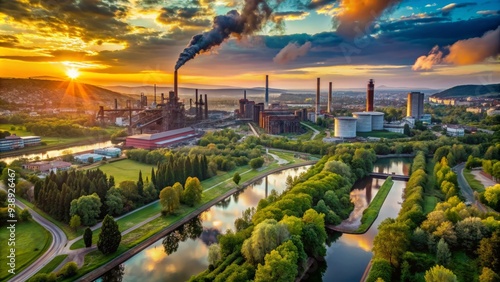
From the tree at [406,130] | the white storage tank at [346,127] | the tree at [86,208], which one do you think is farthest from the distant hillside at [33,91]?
the tree at [406,130]

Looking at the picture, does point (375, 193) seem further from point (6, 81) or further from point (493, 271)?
point (6, 81)

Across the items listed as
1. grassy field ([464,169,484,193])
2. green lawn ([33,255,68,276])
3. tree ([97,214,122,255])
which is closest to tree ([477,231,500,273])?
grassy field ([464,169,484,193])

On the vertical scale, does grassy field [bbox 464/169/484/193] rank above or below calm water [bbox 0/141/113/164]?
below

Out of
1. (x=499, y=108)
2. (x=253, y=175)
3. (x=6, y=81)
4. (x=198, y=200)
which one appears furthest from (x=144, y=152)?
(x=499, y=108)

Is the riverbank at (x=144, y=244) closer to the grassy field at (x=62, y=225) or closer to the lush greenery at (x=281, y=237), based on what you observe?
the grassy field at (x=62, y=225)

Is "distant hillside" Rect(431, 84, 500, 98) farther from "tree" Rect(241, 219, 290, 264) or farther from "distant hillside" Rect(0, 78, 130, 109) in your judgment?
"distant hillside" Rect(0, 78, 130, 109)
